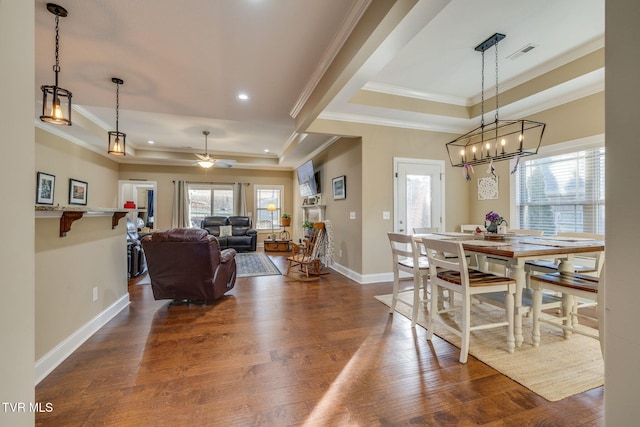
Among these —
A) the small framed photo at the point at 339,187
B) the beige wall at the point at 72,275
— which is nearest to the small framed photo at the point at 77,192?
the beige wall at the point at 72,275

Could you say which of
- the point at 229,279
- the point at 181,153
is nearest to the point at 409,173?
the point at 229,279

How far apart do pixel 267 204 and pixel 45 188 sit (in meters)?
5.39

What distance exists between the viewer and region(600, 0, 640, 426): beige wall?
726 mm

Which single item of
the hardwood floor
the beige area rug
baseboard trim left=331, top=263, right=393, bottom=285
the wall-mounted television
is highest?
the wall-mounted television

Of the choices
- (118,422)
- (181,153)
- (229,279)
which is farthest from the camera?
(181,153)

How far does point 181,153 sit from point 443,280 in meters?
7.54

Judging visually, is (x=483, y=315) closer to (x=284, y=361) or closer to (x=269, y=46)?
(x=284, y=361)

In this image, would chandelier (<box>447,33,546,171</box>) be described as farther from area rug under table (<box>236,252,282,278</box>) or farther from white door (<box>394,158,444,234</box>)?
area rug under table (<box>236,252,282,278</box>)

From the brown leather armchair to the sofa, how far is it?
4342 millimetres

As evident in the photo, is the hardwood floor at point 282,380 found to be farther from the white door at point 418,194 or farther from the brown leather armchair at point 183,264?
the white door at point 418,194

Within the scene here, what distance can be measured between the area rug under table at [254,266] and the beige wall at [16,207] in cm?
407

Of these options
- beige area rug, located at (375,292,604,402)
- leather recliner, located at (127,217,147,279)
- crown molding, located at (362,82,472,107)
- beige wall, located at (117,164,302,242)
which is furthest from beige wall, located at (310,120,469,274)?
beige wall, located at (117,164,302,242)

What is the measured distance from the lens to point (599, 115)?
312cm

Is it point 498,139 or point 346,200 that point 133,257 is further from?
point 498,139
